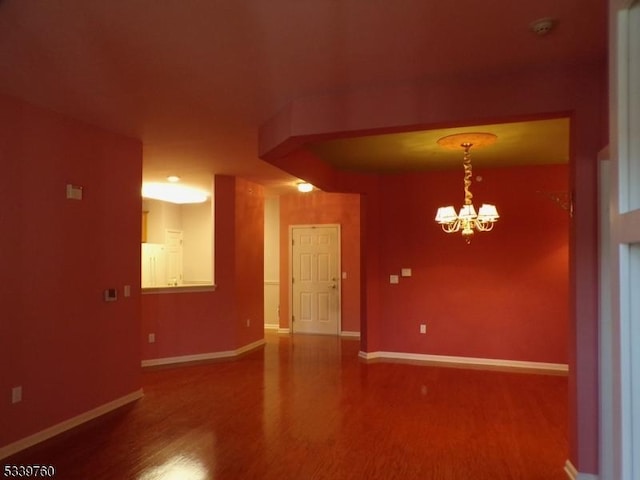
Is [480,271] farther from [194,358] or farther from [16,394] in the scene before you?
[16,394]

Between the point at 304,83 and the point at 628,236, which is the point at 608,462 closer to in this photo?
the point at 628,236

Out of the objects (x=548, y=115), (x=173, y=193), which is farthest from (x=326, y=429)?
(x=173, y=193)

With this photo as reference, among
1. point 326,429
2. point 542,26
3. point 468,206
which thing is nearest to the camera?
point 542,26

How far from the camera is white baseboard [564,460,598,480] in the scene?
249cm

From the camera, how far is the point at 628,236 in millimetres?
976

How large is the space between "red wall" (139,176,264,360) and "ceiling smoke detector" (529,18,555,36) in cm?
445

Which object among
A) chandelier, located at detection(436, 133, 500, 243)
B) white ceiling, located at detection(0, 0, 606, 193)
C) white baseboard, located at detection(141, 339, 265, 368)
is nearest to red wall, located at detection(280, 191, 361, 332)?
white baseboard, located at detection(141, 339, 265, 368)

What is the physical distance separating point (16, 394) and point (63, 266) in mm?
974

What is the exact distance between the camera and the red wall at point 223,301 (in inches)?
215

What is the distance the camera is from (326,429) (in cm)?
339

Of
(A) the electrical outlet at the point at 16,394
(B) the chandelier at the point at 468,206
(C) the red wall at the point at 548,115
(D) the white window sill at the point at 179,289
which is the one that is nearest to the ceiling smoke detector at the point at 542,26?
(C) the red wall at the point at 548,115

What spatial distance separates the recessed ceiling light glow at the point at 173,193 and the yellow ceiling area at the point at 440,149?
9.41 feet

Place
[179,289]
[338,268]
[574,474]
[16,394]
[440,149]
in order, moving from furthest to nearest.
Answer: [338,268]
[179,289]
[440,149]
[16,394]
[574,474]

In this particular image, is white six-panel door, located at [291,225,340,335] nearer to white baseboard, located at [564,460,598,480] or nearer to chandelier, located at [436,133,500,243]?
chandelier, located at [436,133,500,243]
